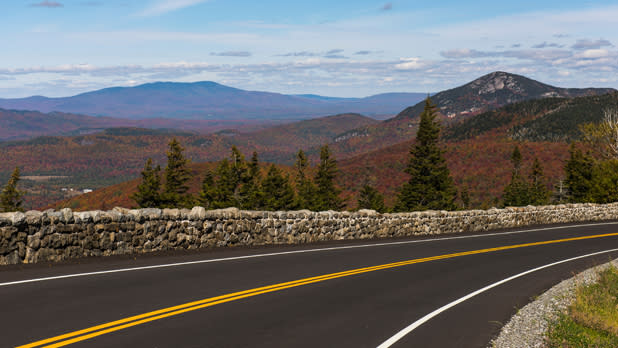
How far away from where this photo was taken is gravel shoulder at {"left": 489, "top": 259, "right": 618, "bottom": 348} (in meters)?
8.34

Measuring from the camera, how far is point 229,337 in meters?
7.74

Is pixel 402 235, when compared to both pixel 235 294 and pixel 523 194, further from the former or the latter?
pixel 523 194

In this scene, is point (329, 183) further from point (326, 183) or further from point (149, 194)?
point (149, 194)

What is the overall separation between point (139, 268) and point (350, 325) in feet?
19.1

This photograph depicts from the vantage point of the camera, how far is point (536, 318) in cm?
978

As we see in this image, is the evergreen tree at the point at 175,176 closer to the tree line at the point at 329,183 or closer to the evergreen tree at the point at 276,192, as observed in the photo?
the tree line at the point at 329,183

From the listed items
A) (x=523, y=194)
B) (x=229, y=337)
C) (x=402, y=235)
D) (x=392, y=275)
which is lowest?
(x=523, y=194)

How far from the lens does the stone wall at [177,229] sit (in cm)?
1260

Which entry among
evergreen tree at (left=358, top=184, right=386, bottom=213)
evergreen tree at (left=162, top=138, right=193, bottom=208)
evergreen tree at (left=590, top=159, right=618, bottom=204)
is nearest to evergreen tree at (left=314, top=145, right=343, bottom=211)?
evergreen tree at (left=358, top=184, right=386, bottom=213)

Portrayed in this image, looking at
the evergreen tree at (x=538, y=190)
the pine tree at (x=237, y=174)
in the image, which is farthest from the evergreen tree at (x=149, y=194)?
the evergreen tree at (x=538, y=190)

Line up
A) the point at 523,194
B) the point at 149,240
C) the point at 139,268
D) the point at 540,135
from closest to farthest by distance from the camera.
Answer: the point at 139,268, the point at 149,240, the point at 523,194, the point at 540,135

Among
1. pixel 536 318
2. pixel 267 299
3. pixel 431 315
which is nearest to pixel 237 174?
pixel 267 299

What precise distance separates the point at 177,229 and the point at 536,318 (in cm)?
959

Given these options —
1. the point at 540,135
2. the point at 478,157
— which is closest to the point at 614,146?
the point at 478,157
